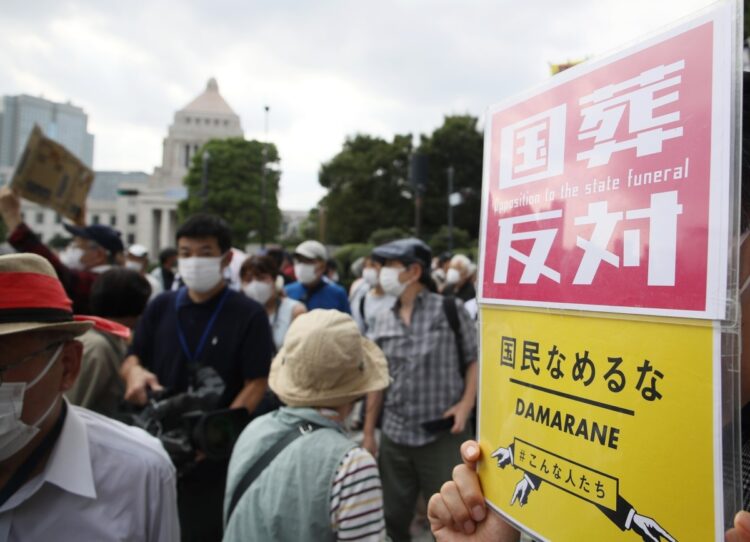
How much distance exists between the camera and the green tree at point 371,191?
36250 millimetres

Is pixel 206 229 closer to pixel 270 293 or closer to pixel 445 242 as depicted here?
pixel 270 293

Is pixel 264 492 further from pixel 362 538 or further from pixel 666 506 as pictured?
pixel 666 506

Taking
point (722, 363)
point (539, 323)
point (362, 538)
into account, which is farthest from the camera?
point (362, 538)

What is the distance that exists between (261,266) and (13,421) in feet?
12.3

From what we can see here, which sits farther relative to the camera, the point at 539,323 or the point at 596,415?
the point at 539,323

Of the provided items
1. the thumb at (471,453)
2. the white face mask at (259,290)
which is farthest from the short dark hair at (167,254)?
the thumb at (471,453)

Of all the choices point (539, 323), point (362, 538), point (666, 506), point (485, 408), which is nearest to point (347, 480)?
point (362, 538)

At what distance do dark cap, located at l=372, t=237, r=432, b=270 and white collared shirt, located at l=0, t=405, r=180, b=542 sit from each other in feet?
7.67

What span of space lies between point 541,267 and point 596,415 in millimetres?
302

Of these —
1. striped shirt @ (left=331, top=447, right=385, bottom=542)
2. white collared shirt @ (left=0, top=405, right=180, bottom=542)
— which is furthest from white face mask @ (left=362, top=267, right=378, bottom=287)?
white collared shirt @ (left=0, top=405, right=180, bottom=542)

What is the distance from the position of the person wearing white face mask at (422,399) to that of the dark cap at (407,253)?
0.91ft

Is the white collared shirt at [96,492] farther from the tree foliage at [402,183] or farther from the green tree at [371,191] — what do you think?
the green tree at [371,191]

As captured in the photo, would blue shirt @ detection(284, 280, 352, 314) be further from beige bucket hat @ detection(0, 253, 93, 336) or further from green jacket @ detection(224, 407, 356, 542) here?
beige bucket hat @ detection(0, 253, 93, 336)

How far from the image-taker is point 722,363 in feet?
2.44
